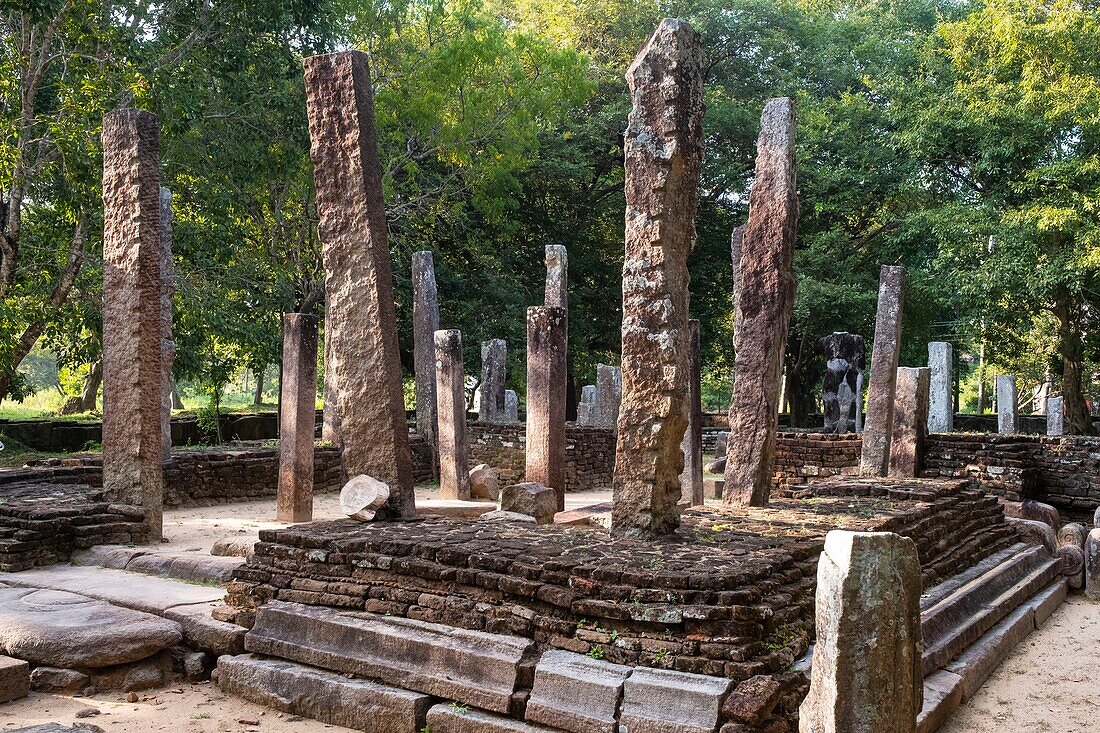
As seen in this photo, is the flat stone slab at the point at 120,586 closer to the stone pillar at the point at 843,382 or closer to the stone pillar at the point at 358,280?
the stone pillar at the point at 358,280

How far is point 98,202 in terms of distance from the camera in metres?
12.4

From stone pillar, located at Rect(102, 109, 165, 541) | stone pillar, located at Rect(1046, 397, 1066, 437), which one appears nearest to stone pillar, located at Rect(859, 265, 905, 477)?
stone pillar, located at Rect(102, 109, 165, 541)

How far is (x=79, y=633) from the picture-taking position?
5.37 meters

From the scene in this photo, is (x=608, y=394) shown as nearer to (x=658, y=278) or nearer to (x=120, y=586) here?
(x=658, y=278)

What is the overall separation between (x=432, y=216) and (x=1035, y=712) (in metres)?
17.4

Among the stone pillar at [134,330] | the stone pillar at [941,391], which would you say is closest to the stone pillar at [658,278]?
the stone pillar at [134,330]

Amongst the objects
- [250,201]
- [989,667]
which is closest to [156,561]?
[989,667]

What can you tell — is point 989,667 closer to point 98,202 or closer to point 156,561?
point 156,561

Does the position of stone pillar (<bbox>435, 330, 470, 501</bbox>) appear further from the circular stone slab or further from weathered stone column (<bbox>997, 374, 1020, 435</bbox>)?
weathered stone column (<bbox>997, 374, 1020, 435</bbox>)

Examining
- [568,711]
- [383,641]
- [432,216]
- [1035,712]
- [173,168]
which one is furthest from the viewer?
[432,216]

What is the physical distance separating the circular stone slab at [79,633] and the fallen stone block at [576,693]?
2493mm

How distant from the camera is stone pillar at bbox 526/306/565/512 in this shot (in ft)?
35.2

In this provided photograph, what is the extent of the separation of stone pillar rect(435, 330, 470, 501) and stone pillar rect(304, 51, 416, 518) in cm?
581

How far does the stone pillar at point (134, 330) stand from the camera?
8453mm
